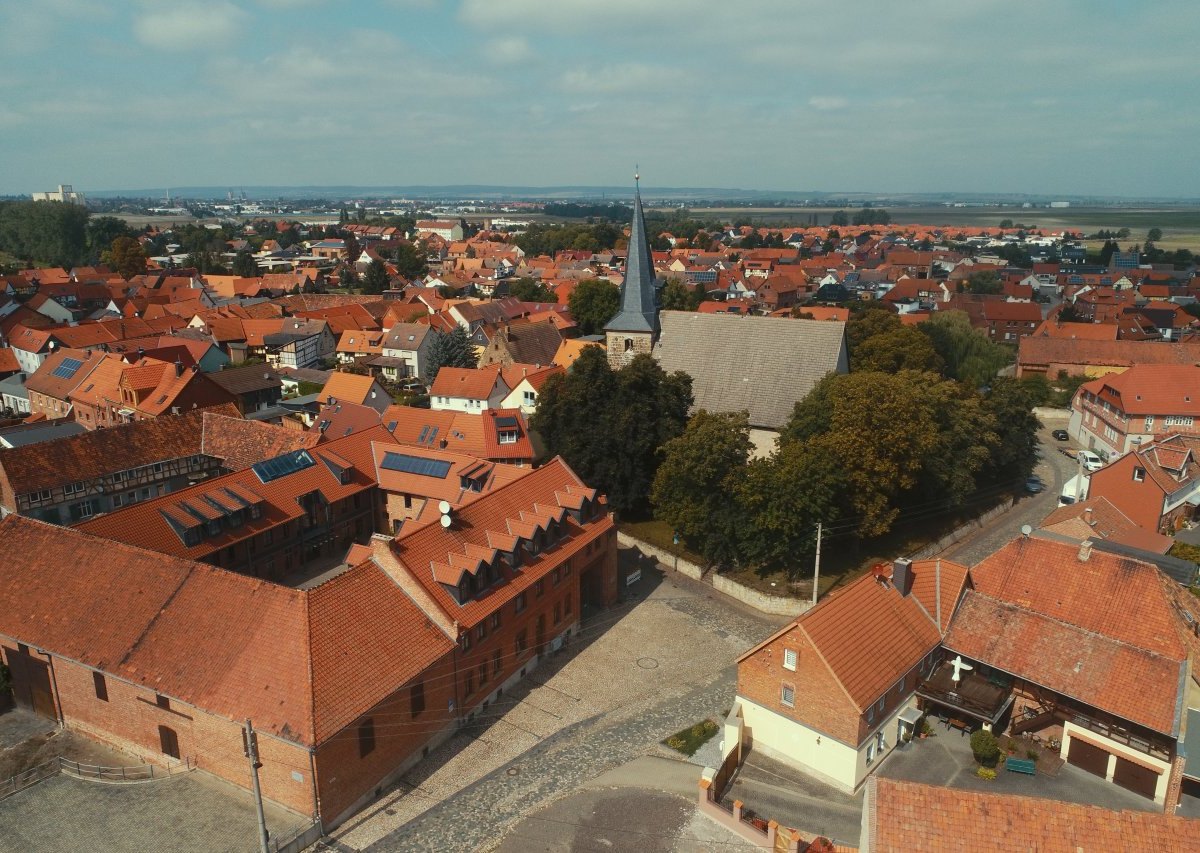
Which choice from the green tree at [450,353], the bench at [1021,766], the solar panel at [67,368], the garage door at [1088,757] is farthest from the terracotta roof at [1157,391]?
the solar panel at [67,368]

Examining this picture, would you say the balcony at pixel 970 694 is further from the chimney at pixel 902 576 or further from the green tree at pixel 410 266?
the green tree at pixel 410 266

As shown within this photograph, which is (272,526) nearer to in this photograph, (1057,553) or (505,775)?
(505,775)

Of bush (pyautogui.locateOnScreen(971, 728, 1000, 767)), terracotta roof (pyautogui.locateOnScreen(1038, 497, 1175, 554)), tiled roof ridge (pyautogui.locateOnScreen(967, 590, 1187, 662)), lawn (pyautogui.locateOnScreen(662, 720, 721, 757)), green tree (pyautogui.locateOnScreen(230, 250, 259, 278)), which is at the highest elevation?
green tree (pyautogui.locateOnScreen(230, 250, 259, 278))

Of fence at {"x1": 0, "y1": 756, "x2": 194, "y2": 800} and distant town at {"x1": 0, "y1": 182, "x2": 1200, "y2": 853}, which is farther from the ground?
distant town at {"x1": 0, "y1": 182, "x2": 1200, "y2": 853}

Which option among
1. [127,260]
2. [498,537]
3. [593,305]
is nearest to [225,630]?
[498,537]

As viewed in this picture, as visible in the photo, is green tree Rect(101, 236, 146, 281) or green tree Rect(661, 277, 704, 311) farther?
green tree Rect(101, 236, 146, 281)

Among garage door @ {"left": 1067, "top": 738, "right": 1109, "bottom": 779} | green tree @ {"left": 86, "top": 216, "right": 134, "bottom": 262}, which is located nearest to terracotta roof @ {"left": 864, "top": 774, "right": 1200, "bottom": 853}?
garage door @ {"left": 1067, "top": 738, "right": 1109, "bottom": 779}

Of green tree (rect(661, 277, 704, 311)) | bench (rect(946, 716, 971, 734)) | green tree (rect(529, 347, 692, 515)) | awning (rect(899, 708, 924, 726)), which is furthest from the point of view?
green tree (rect(661, 277, 704, 311))

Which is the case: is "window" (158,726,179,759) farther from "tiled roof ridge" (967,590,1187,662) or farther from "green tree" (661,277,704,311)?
"green tree" (661,277,704,311)
